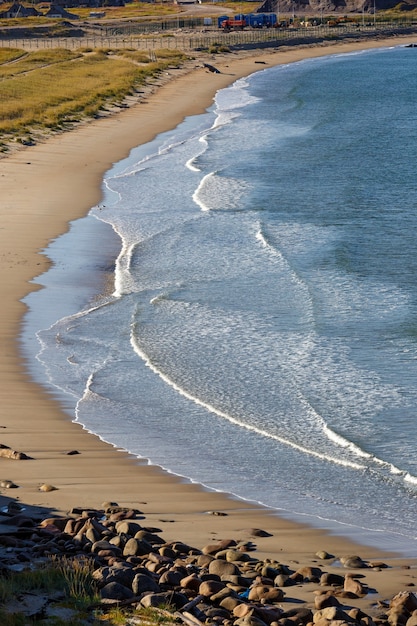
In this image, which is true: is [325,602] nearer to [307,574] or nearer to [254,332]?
[307,574]

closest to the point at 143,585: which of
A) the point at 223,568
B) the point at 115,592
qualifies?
the point at 115,592

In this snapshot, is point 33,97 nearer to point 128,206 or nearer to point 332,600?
point 128,206

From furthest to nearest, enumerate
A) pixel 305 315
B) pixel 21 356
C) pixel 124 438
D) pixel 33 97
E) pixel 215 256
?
pixel 33 97, pixel 215 256, pixel 305 315, pixel 21 356, pixel 124 438

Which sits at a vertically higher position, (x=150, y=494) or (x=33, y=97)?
(x=33, y=97)

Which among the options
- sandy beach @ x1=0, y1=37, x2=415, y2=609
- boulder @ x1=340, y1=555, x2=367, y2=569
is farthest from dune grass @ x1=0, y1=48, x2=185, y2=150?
boulder @ x1=340, y1=555, x2=367, y2=569

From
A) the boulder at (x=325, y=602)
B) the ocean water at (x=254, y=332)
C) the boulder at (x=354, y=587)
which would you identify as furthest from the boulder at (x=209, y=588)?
the ocean water at (x=254, y=332)

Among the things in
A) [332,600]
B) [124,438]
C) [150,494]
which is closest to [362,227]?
[124,438]
